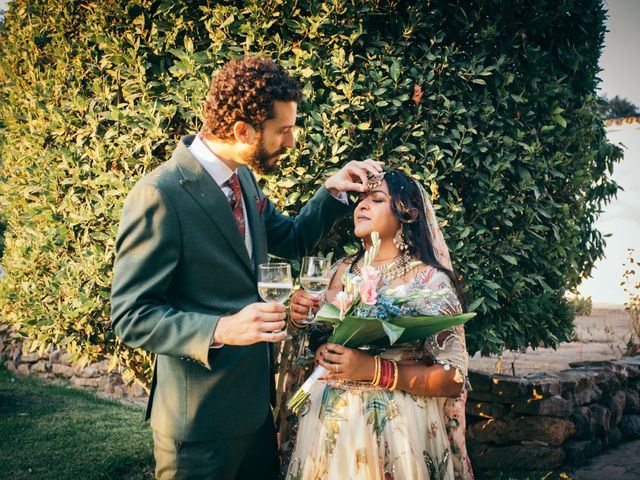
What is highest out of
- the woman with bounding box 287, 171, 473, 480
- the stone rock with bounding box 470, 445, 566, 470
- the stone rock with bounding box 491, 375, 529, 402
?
the woman with bounding box 287, 171, 473, 480

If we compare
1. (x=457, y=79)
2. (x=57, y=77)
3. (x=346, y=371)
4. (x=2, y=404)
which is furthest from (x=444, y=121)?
(x=2, y=404)

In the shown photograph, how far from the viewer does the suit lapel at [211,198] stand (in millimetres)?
2299

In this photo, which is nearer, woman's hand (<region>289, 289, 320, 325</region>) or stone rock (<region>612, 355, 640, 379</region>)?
woman's hand (<region>289, 289, 320, 325</region>)

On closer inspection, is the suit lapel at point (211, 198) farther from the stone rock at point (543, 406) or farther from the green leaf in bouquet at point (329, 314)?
the stone rock at point (543, 406)

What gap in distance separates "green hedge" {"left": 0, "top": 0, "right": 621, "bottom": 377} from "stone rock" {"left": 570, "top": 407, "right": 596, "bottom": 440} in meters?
1.30

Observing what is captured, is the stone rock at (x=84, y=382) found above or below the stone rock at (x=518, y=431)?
below

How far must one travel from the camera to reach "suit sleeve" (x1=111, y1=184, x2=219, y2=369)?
6.51 feet

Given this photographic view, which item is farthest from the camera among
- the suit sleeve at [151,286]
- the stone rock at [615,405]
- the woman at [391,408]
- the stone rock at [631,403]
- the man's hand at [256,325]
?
the stone rock at [631,403]

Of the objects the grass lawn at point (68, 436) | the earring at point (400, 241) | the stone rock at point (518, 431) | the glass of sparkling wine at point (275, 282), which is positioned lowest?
the grass lawn at point (68, 436)

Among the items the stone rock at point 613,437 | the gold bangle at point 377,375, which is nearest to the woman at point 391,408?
the gold bangle at point 377,375

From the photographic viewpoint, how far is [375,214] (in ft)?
9.99

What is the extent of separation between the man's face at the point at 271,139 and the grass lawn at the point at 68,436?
11.8 feet

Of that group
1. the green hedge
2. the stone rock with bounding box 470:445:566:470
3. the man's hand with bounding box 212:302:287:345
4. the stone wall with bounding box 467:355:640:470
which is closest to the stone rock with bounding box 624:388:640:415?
the stone wall with bounding box 467:355:640:470

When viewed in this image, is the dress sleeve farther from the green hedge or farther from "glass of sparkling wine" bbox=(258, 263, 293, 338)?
"glass of sparkling wine" bbox=(258, 263, 293, 338)
